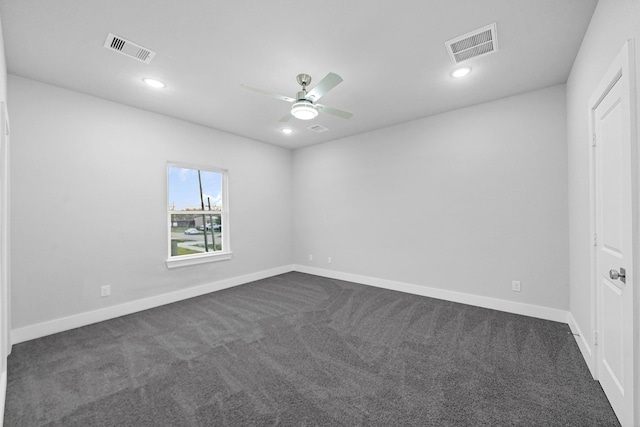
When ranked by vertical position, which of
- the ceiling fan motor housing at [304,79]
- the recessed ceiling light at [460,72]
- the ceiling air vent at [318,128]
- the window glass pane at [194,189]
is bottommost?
the window glass pane at [194,189]

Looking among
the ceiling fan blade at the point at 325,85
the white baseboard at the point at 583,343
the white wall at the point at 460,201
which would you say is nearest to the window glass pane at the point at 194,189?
the white wall at the point at 460,201

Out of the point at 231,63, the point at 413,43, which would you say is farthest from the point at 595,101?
the point at 231,63

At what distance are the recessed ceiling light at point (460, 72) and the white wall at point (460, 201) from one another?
104 cm

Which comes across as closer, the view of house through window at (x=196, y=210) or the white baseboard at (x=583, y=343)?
the white baseboard at (x=583, y=343)

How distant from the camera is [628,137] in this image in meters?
1.42

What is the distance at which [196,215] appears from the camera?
4562 mm

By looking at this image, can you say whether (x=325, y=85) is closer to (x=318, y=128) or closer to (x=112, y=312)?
(x=318, y=128)

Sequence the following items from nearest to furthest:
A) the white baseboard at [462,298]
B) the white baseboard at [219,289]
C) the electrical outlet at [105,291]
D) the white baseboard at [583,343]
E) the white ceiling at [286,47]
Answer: the white ceiling at [286,47], the white baseboard at [583,343], the white baseboard at [219,289], the white baseboard at [462,298], the electrical outlet at [105,291]

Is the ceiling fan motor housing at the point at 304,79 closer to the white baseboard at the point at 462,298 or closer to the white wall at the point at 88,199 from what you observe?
the white wall at the point at 88,199

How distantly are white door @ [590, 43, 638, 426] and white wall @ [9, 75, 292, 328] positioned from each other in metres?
4.73

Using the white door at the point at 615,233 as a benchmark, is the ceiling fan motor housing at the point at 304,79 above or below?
above

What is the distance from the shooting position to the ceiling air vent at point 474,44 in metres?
2.27

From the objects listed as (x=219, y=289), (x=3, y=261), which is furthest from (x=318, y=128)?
(x=3, y=261)

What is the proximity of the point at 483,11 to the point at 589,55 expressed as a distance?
103 centimetres
